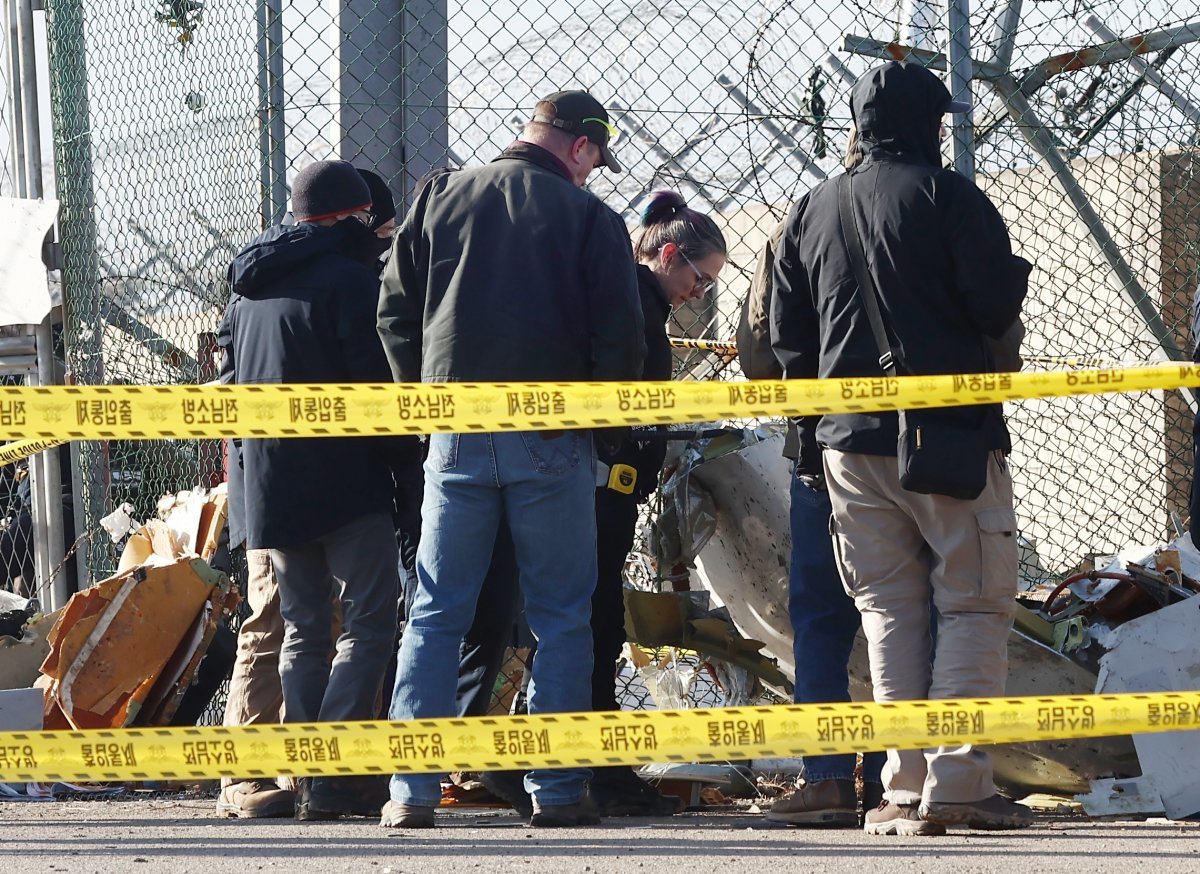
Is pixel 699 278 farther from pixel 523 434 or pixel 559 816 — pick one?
pixel 559 816

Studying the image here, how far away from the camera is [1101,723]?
3.25 meters

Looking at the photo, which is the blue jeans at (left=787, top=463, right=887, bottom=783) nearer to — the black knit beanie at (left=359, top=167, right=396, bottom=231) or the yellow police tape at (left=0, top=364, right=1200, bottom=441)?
the yellow police tape at (left=0, top=364, right=1200, bottom=441)

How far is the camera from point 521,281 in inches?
158

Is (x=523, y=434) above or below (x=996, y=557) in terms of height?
above

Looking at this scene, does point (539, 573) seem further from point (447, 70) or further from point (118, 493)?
point (118, 493)

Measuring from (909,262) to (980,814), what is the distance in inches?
54.8

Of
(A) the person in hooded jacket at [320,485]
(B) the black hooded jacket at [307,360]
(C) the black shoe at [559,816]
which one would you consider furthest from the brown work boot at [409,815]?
(B) the black hooded jacket at [307,360]

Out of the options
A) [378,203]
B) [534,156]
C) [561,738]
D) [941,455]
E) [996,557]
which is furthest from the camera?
[378,203]

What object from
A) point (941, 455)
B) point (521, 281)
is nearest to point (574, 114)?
point (521, 281)

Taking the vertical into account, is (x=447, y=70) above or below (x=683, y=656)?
above

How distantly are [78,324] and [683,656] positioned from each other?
8.96 feet

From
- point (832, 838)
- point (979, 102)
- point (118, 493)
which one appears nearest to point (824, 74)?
point (979, 102)

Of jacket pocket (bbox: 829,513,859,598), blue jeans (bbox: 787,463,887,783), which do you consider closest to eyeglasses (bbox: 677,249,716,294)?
blue jeans (bbox: 787,463,887,783)

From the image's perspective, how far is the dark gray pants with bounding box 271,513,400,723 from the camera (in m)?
4.34
